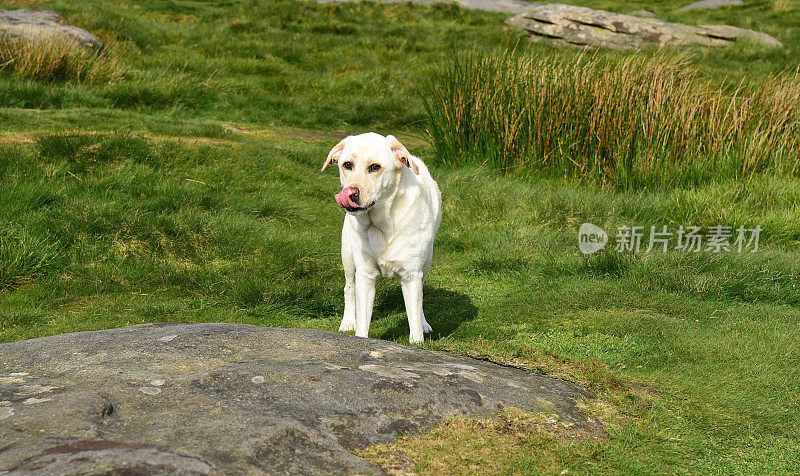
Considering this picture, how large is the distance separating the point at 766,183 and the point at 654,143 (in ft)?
4.78

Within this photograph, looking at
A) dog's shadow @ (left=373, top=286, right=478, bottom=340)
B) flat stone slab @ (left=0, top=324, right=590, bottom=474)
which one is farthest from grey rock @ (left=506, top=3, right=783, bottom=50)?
flat stone slab @ (left=0, top=324, right=590, bottom=474)

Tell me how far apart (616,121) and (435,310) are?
488 centimetres

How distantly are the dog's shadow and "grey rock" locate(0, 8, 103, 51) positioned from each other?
1086 cm

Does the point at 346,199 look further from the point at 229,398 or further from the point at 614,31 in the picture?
the point at 614,31

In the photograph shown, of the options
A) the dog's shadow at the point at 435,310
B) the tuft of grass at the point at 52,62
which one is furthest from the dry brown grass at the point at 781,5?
the dog's shadow at the point at 435,310

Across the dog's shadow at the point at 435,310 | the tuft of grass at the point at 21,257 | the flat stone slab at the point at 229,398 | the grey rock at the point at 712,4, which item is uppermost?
the grey rock at the point at 712,4

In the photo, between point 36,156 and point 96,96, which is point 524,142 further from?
point 96,96

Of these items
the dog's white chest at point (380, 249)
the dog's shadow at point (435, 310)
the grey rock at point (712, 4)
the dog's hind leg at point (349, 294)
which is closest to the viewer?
the dog's white chest at point (380, 249)

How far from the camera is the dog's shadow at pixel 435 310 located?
606 cm

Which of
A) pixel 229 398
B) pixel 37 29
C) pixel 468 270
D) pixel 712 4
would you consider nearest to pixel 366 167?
pixel 229 398

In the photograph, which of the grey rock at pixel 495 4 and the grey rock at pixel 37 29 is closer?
the grey rock at pixel 37 29

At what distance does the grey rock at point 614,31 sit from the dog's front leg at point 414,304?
17725 millimetres

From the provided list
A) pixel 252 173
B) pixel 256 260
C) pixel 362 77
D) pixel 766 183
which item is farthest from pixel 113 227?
pixel 362 77

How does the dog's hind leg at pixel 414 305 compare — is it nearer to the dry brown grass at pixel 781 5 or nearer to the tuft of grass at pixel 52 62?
the tuft of grass at pixel 52 62
